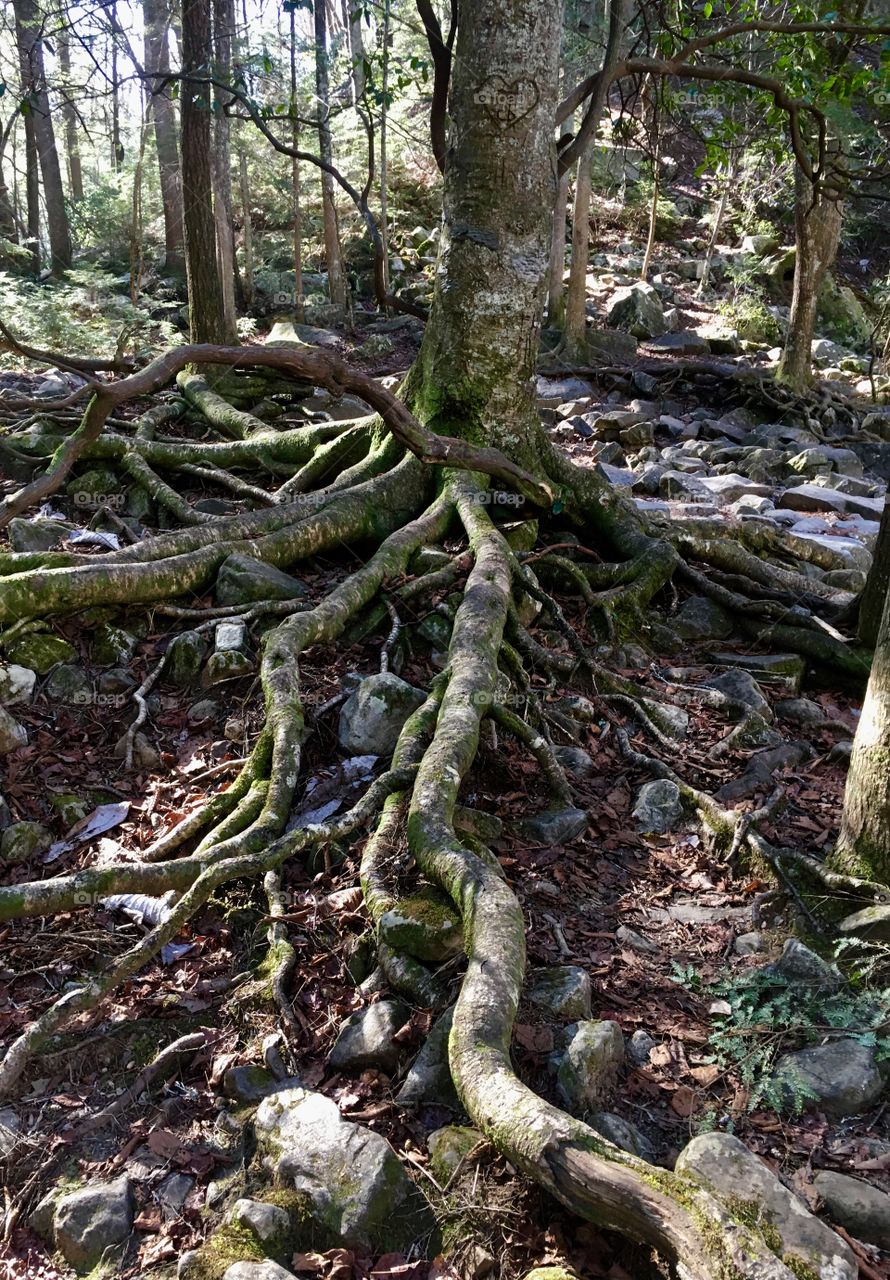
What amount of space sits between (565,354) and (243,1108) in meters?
18.0

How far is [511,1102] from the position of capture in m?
2.48

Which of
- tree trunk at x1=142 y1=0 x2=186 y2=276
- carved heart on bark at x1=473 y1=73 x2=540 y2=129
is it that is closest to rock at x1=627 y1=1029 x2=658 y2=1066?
carved heart on bark at x1=473 y1=73 x2=540 y2=129

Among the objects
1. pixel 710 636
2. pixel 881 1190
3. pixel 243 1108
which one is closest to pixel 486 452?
pixel 710 636

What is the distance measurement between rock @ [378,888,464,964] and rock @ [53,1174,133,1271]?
111 cm

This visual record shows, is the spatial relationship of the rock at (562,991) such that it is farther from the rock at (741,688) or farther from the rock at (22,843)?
the rock at (741,688)

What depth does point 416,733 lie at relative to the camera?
4320mm

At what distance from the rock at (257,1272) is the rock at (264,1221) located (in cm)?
12

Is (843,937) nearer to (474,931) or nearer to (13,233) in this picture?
(474,931)

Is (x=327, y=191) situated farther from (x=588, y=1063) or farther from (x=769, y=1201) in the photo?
(x=769, y=1201)

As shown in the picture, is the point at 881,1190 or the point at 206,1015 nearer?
the point at 881,1190

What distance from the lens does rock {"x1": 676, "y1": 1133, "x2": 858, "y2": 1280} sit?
2211mm

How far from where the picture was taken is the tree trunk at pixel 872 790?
3.71 m

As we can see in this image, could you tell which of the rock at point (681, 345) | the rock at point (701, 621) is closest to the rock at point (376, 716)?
the rock at point (701, 621)

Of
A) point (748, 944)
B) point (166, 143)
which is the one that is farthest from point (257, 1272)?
point (166, 143)
